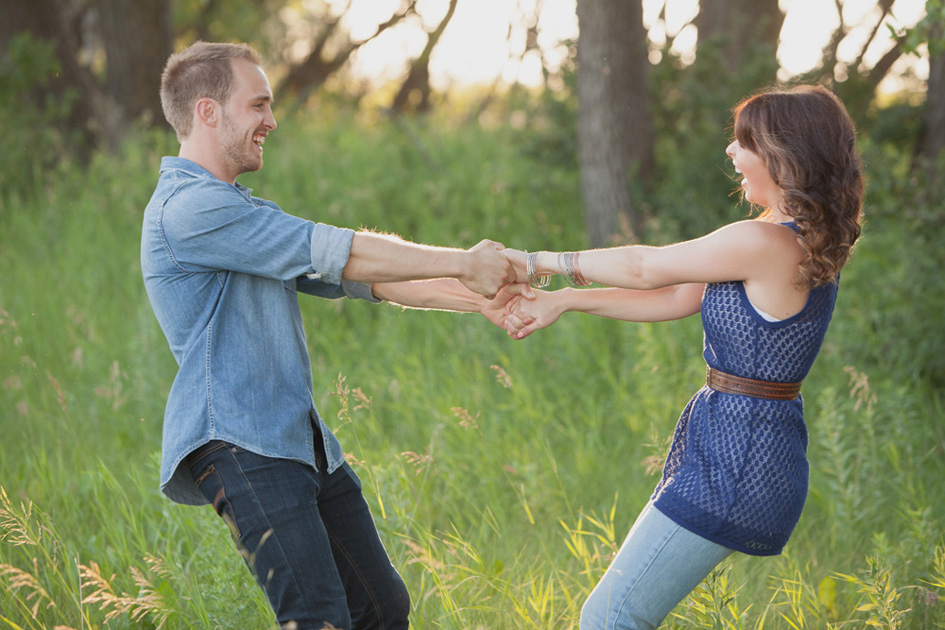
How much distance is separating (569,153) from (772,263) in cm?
702

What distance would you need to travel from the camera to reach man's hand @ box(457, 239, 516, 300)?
10.3 ft

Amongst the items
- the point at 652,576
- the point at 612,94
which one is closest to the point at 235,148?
the point at 652,576

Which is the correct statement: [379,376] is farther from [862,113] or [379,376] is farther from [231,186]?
[862,113]

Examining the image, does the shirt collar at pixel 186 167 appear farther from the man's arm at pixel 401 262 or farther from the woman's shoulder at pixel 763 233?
the woman's shoulder at pixel 763 233

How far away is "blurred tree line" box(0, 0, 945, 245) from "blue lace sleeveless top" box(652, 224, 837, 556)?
4.27 meters

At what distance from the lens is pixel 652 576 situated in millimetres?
2545

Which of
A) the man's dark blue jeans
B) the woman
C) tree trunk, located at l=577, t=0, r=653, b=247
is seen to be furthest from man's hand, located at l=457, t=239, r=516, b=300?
tree trunk, located at l=577, t=0, r=653, b=247

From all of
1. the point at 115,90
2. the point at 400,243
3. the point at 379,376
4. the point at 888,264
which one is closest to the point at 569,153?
the point at 888,264

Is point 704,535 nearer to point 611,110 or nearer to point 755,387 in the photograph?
point 755,387

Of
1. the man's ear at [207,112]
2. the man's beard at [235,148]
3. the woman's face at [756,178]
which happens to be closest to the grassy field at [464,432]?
the man's beard at [235,148]

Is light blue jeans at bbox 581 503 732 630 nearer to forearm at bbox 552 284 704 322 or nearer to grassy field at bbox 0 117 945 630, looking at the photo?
grassy field at bbox 0 117 945 630

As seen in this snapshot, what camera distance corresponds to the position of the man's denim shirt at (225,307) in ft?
8.54

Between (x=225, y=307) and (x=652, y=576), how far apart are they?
1515mm

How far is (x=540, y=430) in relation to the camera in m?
4.95
